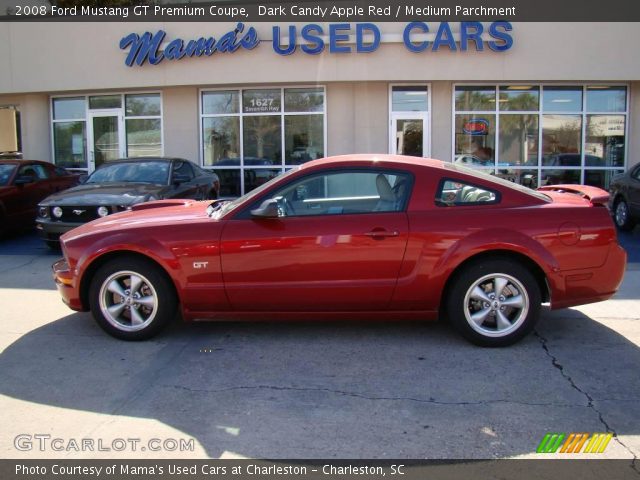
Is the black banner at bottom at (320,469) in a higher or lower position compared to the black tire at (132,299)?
lower

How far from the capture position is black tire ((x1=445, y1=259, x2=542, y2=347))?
481 centimetres

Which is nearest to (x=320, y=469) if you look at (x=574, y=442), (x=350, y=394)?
(x=350, y=394)

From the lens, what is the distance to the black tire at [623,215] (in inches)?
431

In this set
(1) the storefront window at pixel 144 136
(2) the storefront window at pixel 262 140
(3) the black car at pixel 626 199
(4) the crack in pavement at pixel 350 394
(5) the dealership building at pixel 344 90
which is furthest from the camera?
(1) the storefront window at pixel 144 136

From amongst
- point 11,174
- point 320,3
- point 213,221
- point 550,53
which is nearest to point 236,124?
point 320,3

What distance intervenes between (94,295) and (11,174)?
714 cm

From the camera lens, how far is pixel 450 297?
487 centimetres

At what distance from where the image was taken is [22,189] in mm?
10938

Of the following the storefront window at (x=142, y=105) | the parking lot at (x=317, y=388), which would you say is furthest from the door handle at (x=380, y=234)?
the storefront window at (x=142, y=105)

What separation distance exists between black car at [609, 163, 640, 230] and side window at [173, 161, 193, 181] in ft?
24.9

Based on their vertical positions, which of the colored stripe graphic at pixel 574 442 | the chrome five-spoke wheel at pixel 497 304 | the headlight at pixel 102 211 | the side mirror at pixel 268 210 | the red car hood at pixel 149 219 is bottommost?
the colored stripe graphic at pixel 574 442

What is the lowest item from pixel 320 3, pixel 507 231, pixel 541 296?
pixel 541 296

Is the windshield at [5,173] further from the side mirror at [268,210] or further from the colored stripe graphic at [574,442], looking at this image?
the colored stripe graphic at [574,442]

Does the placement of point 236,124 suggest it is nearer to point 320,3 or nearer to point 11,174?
point 320,3
